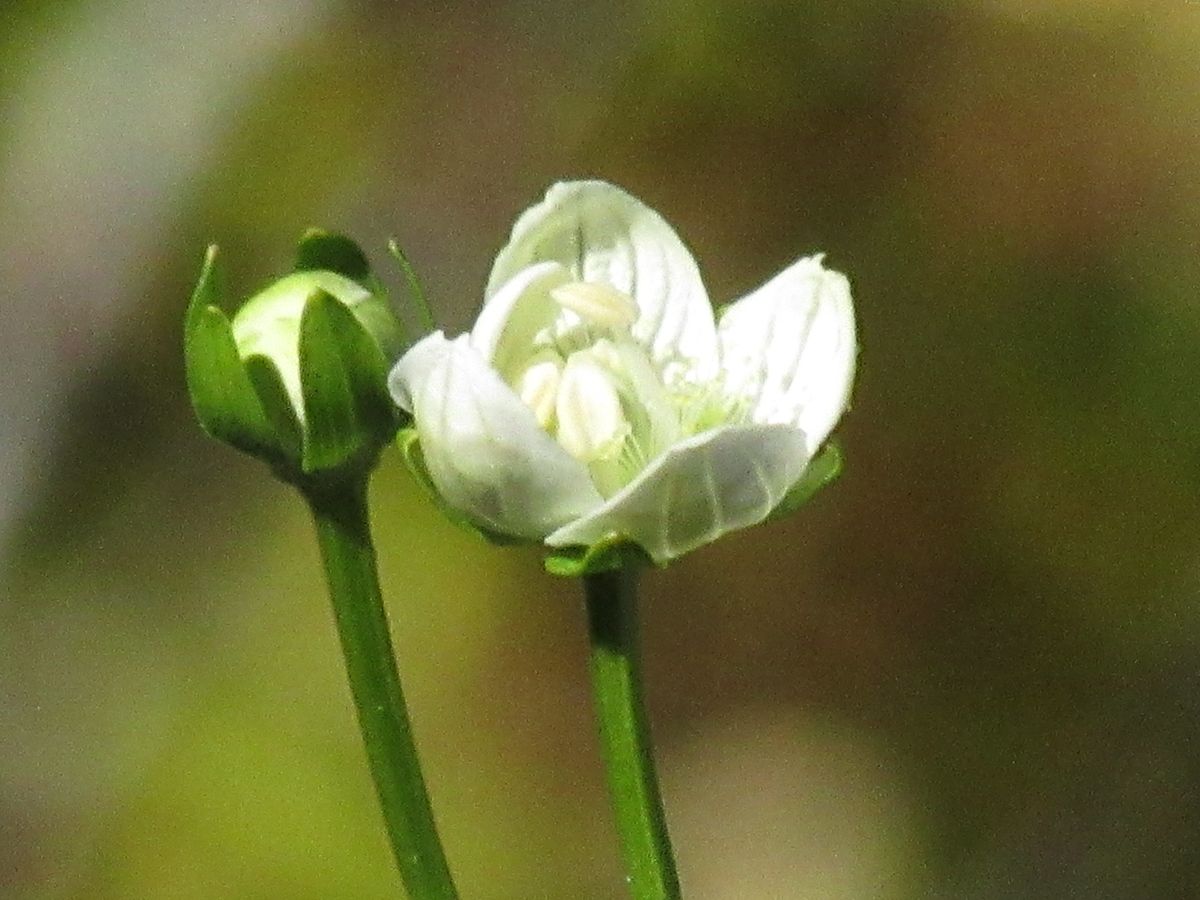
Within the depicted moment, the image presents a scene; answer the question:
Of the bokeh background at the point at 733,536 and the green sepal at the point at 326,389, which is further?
the bokeh background at the point at 733,536

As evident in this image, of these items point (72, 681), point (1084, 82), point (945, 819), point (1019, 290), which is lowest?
point (945, 819)

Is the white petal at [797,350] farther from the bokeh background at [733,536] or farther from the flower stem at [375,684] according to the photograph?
the bokeh background at [733,536]

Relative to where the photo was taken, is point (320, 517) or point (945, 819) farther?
point (945, 819)

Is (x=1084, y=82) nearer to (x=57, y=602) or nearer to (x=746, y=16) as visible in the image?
(x=746, y=16)

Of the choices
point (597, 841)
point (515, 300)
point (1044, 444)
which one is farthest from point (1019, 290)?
point (515, 300)

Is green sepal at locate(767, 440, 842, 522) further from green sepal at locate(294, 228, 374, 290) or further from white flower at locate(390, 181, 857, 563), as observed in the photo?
green sepal at locate(294, 228, 374, 290)

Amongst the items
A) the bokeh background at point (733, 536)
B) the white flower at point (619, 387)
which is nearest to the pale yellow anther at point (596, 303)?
the white flower at point (619, 387)

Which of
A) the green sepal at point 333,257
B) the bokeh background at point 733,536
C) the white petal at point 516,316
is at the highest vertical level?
the green sepal at point 333,257

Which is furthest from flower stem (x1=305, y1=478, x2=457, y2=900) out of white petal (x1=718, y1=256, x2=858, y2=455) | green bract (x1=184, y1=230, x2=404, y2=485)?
white petal (x1=718, y1=256, x2=858, y2=455)
